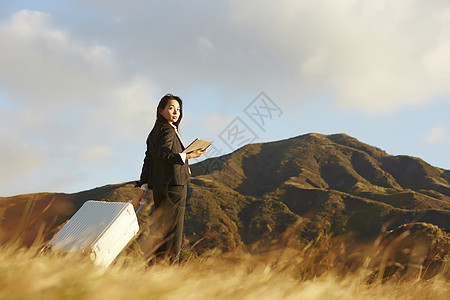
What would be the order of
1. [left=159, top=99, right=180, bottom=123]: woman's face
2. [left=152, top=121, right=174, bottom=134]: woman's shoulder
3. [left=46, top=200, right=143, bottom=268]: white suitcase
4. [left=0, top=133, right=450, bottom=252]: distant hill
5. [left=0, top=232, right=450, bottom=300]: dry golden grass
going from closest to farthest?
[left=0, top=232, right=450, bottom=300]: dry golden grass
[left=46, top=200, right=143, bottom=268]: white suitcase
[left=152, top=121, right=174, bottom=134]: woman's shoulder
[left=159, top=99, right=180, bottom=123]: woman's face
[left=0, top=133, right=450, bottom=252]: distant hill

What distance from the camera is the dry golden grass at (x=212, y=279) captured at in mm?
1698

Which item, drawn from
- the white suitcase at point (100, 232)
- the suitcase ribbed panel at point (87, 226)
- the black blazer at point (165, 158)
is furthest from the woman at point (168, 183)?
the suitcase ribbed panel at point (87, 226)

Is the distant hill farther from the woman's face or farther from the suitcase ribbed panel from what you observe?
the suitcase ribbed panel

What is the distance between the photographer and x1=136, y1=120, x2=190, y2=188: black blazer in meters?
4.01

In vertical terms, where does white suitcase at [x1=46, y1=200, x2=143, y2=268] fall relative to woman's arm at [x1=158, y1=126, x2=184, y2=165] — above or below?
below

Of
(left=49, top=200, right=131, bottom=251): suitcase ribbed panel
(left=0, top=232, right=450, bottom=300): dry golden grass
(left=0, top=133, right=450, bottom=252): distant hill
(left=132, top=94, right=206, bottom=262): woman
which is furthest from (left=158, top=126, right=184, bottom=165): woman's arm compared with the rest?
(left=0, top=133, right=450, bottom=252): distant hill

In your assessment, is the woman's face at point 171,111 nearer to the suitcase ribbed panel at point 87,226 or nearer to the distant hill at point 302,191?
the suitcase ribbed panel at point 87,226

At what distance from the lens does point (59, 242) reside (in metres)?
3.54

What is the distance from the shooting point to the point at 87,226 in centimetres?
Result: 381

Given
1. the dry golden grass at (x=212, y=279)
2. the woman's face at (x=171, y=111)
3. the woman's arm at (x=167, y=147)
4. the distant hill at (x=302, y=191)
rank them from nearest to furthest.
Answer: the dry golden grass at (x=212, y=279) < the woman's arm at (x=167, y=147) < the woman's face at (x=171, y=111) < the distant hill at (x=302, y=191)

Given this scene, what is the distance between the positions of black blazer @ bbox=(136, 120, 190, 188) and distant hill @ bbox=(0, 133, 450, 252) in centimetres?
3141

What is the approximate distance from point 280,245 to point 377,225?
47024 millimetres

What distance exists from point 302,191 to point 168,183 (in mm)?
57815

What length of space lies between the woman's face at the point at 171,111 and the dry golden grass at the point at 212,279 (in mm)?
1425
